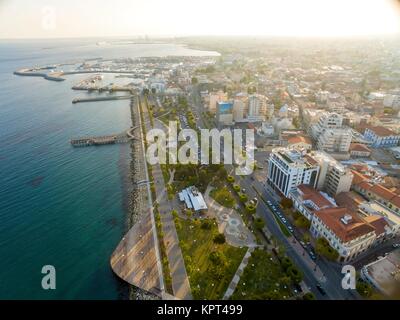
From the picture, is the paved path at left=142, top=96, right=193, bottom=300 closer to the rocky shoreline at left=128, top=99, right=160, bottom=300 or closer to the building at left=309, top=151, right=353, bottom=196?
the rocky shoreline at left=128, top=99, right=160, bottom=300

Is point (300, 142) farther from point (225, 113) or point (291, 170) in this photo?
point (225, 113)

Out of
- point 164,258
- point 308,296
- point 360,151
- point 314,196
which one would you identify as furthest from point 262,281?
point 360,151

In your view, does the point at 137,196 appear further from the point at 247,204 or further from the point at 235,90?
the point at 235,90

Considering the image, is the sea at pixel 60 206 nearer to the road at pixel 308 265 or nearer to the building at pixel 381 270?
the road at pixel 308 265

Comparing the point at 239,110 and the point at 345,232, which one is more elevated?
the point at 239,110

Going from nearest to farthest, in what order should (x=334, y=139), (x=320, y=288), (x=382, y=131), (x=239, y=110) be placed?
(x=320, y=288) < (x=334, y=139) < (x=382, y=131) < (x=239, y=110)
